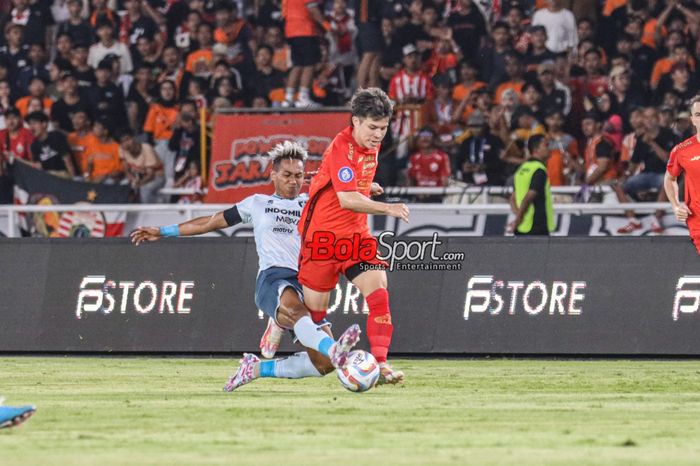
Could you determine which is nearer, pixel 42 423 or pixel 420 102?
pixel 42 423

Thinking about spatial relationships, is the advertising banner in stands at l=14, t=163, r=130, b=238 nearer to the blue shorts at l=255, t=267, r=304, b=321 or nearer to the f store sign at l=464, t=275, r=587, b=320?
Result: the f store sign at l=464, t=275, r=587, b=320

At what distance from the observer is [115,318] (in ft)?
61.5

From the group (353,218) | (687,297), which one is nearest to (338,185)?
(353,218)

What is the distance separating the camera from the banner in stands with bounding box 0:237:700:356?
17.3 metres

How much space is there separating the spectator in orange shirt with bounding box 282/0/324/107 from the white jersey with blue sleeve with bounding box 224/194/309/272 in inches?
407

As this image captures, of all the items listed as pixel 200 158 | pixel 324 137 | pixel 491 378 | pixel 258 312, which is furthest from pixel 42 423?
pixel 200 158

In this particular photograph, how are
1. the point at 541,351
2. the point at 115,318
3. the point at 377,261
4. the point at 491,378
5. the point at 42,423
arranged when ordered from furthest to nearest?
1. the point at 115,318
2. the point at 541,351
3. the point at 491,378
4. the point at 377,261
5. the point at 42,423

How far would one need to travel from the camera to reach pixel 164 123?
24188 mm

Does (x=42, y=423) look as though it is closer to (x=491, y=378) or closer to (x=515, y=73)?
(x=491, y=378)

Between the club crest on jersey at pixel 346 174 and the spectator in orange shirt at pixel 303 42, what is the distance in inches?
458

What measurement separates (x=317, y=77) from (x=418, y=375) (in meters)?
9.57

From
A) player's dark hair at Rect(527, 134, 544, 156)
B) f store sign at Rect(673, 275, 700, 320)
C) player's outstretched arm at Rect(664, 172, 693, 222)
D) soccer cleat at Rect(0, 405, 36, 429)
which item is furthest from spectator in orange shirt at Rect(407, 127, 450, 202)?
soccer cleat at Rect(0, 405, 36, 429)

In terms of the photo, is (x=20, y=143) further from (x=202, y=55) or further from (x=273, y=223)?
(x=273, y=223)

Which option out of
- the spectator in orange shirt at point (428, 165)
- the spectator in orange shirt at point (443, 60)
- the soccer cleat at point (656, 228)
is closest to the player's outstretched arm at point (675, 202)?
the soccer cleat at point (656, 228)
